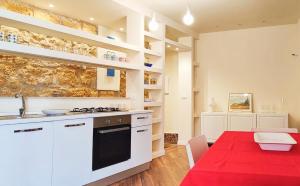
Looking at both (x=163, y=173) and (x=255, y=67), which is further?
(x=255, y=67)

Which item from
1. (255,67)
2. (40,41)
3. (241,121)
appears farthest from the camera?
(255,67)

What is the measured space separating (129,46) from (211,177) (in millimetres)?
3063

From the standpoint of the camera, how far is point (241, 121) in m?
5.48

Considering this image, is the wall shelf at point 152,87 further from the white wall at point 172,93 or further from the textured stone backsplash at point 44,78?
the white wall at point 172,93

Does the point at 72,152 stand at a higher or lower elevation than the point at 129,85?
lower

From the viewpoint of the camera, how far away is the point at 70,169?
2.71 metres

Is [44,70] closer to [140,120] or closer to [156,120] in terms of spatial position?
[140,120]

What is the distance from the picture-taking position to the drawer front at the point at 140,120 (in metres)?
3.64

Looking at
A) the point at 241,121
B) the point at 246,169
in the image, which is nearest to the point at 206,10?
the point at 241,121

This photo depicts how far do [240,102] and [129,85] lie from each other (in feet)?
9.28

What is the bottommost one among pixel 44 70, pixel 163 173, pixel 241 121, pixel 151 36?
pixel 163 173

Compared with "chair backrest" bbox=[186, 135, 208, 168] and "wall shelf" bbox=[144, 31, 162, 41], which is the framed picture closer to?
"wall shelf" bbox=[144, 31, 162, 41]

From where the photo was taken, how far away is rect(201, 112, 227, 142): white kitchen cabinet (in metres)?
5.62

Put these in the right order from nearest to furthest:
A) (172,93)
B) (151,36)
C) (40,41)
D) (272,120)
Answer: (40,41)
(151,36)
(272,120)
(172,93)
